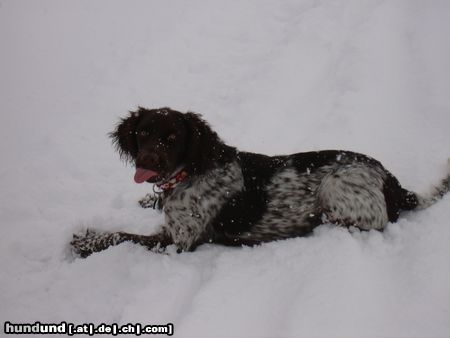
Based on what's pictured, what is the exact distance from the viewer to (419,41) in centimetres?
626

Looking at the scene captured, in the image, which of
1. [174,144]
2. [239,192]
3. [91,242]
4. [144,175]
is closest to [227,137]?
[239,192]

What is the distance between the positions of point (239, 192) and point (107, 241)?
4.05ft

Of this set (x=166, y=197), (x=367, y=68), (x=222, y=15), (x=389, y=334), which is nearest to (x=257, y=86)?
(x=367, y=68)

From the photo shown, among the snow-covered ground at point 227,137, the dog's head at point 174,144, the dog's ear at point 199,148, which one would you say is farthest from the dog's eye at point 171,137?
the snow-covered ground at point 227,137

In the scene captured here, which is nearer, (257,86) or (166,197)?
(166,197)

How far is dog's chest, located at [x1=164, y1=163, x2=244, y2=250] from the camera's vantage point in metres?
3.37

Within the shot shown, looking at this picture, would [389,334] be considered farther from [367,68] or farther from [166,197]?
[367,68]

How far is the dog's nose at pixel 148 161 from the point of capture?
3.10 m

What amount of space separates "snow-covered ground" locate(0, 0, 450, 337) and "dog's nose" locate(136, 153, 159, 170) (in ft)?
2.44

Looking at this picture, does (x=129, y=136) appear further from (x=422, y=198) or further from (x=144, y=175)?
(x=422, y=198)

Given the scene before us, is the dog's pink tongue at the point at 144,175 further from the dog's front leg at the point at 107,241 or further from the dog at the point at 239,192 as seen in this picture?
the dog's front leg at the point at 107,241

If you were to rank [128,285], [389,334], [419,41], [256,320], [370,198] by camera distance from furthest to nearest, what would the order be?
[419,41], [370,198], [128,285], [256,320], [389,334]

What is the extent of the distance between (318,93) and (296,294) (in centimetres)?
343

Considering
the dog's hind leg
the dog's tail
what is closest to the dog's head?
the dog's hind leg
